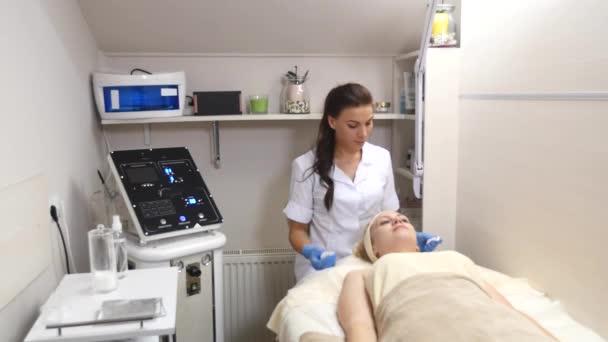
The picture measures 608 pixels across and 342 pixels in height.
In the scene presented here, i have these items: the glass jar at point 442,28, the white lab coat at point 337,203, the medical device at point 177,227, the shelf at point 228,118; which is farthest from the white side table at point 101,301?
the glass jar at point 442,28

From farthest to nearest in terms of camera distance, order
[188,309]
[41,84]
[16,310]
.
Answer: [188,309]
[41,84]
[16,310]

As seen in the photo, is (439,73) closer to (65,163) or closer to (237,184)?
(237,184)

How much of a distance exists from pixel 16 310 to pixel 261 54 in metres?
1.59

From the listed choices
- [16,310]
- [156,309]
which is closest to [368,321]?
[156,309]

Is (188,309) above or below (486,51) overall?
below

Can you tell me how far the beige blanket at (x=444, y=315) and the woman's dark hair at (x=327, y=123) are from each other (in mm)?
684

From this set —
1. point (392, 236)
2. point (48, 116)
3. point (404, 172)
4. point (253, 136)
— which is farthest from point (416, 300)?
point (253, 136)

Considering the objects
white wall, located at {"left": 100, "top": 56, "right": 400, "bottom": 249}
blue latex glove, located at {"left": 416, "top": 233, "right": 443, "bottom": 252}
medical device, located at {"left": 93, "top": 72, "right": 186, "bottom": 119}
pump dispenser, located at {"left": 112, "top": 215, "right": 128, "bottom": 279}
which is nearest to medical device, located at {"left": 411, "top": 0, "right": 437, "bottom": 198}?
blue latex glove, located at {"left": 416, "top": 233, "right": 443, "bottom": 252}

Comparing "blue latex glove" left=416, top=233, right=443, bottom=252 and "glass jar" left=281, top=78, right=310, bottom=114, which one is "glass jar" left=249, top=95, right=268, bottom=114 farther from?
"blue latex glove" left=416, top=233, right=443, bottom=252

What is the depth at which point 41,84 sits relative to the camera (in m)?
1.72

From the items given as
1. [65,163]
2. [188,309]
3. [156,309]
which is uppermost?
[65,163]

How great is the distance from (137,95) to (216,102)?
34 centimetres

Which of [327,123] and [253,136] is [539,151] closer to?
[327,123]

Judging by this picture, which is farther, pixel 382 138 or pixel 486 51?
pixel 382 138
